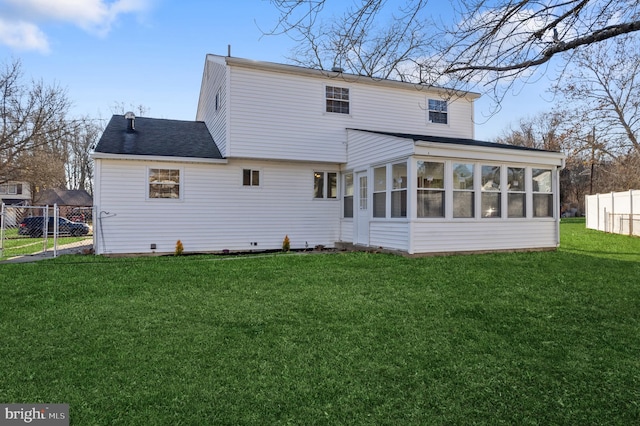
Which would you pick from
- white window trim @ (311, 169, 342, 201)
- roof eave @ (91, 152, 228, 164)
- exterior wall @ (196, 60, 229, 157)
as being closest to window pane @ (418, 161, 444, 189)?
white window trim @ (311, 169, 342, 201)

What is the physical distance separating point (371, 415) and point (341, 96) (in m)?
11.6

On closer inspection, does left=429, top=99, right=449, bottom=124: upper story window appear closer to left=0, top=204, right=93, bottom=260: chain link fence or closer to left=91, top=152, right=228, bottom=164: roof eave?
left=91, top=152, right=228, bottom=164: roof eave

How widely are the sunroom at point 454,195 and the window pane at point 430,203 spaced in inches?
1.0

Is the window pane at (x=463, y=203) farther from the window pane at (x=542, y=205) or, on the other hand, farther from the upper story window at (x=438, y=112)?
the upper story window at (x=438, y=112)

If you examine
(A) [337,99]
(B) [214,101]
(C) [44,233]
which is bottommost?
(C) [44,233]

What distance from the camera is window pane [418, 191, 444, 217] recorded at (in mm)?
9891

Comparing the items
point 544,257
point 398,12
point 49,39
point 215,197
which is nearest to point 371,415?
point 398,12

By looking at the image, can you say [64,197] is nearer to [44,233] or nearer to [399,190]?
[44,233]

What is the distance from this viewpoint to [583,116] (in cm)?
1788

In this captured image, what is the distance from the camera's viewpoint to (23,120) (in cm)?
2216

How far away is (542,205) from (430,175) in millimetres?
3865

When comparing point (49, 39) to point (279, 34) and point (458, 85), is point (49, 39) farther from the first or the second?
point (458, 85)

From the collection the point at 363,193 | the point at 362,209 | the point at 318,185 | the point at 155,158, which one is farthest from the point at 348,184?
the point at 155,158

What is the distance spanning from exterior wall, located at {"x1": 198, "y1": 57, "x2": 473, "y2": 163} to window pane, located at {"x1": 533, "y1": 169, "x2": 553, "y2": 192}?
3740 millimetres
